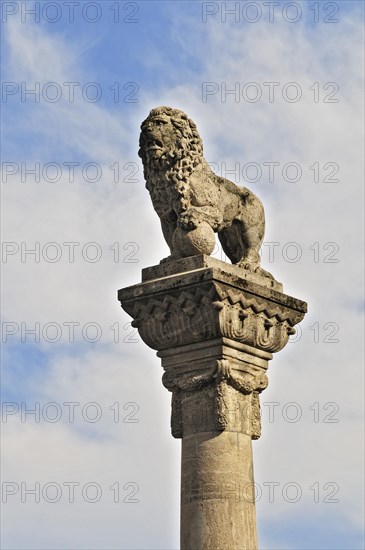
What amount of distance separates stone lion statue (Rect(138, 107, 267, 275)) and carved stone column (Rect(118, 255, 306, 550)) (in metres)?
0.48

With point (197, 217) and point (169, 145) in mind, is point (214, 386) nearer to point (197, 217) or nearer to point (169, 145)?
point (197, 217)

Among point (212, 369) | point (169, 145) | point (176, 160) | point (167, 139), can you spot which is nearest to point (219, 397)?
point (212, 369)

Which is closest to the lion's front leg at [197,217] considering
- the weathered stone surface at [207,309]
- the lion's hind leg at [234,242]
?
the weathered stone surface at [207,309]

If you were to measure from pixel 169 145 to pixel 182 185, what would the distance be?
61 cm

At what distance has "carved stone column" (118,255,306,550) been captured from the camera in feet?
58.8

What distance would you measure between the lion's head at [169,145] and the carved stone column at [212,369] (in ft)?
4.35

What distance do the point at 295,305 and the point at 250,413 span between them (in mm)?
1716

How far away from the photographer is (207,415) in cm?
1834

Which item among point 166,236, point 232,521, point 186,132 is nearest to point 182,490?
point 232,521

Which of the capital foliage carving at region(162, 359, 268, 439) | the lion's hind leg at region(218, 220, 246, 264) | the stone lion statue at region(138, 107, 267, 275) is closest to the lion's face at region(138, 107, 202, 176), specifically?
the stone lion statue at region(138, 107, 267, 275)

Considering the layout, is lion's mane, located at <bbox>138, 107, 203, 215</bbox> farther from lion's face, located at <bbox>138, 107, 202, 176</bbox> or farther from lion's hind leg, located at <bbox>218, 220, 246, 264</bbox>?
lion's hind leg, located at <bbox>218, 220, 246, 264</bbox>

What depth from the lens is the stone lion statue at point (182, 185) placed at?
1906cm

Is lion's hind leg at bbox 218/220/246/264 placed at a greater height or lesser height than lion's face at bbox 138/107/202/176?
lesser

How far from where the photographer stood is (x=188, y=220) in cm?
1902
